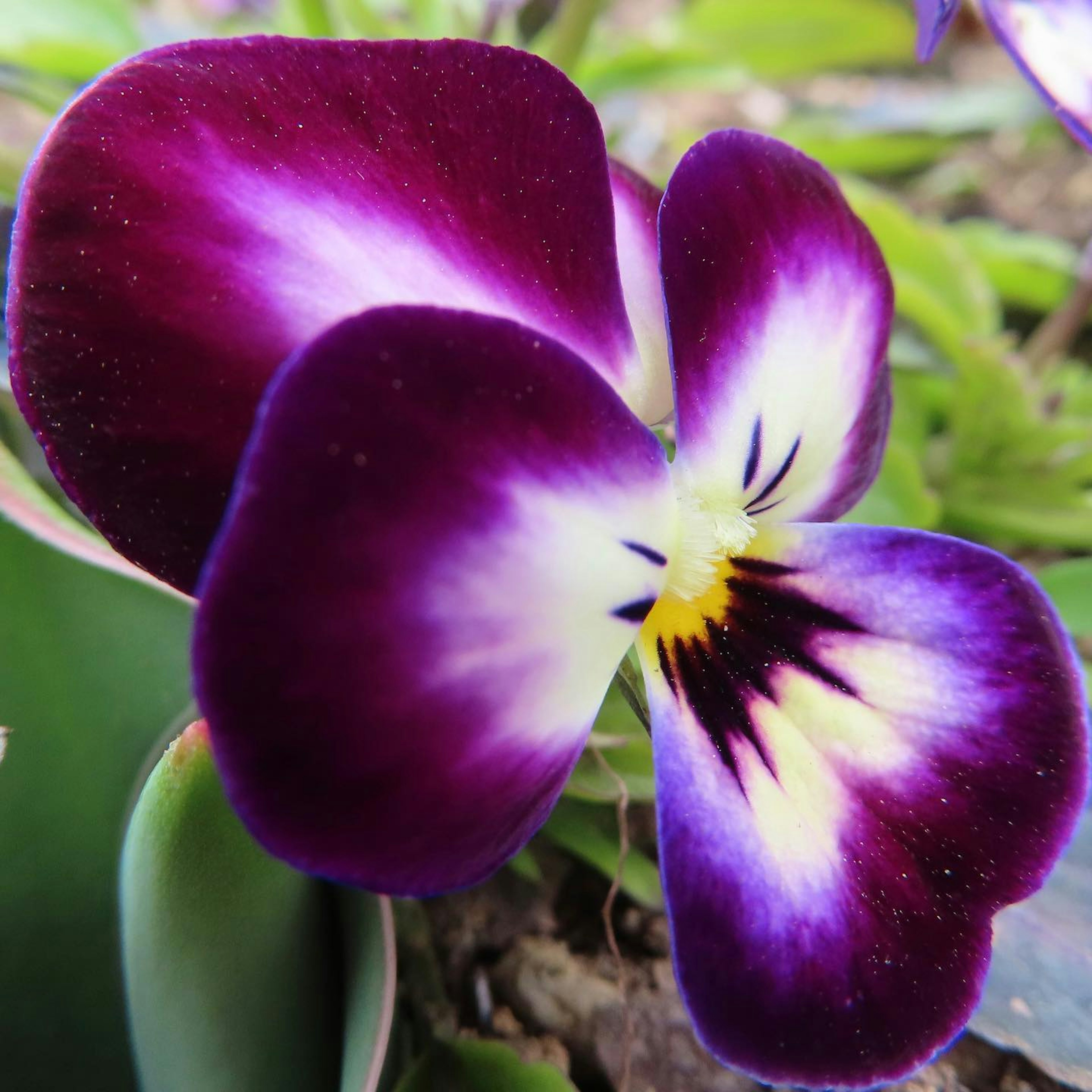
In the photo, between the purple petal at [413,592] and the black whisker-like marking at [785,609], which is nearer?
the purple petal at [413,592]

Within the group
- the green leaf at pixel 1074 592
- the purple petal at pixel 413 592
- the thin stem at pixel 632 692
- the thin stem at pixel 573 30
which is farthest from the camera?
the thin stem at pixel 573 30

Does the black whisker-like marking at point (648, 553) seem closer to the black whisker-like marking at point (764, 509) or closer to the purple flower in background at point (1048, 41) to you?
the black whisker-like marking at point (764, 509)

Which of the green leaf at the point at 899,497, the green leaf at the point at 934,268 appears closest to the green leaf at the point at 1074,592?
the green leaf at the point at 899,497

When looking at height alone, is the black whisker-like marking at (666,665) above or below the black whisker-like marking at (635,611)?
below

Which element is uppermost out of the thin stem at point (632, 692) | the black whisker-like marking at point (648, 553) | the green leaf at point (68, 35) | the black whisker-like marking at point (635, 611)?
the black whisker-like marking at point (648, 553)

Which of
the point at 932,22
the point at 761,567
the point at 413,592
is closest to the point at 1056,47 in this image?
the point at 932,22

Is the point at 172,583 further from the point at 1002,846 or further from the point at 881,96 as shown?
the point at 881,96
